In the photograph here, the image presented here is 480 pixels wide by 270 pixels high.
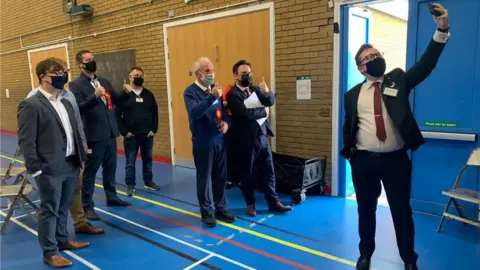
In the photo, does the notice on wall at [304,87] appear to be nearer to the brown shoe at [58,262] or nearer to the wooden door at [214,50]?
the wooden door at [214,50]

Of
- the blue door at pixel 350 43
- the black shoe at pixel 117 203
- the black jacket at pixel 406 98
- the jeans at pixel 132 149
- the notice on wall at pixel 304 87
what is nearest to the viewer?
the black jacket at pixel 406 98

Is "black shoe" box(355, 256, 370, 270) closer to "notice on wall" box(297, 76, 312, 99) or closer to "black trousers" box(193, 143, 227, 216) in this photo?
"black trousers" box(193, 143, 227, 216)

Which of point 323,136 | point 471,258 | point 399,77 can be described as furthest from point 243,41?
point 471,258

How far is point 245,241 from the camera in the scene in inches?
131

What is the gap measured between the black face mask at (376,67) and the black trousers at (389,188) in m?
0.57

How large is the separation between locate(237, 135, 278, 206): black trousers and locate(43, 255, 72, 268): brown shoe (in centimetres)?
185

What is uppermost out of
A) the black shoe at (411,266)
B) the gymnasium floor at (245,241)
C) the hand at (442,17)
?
the hand at (442,17)

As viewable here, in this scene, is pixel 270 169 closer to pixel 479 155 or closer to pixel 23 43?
pixel 479 155

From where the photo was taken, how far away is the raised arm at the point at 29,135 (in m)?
2.66

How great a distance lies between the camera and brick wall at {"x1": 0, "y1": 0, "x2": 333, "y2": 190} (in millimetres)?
4465

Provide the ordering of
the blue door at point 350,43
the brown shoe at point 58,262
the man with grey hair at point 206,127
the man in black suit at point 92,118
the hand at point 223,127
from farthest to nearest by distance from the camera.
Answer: the blue door at point 350,43 → the man in black suit at point 92,118 → the hand at point 223,127 → the man with grey hair at point 206,127 → the brown shoe at point 58,262

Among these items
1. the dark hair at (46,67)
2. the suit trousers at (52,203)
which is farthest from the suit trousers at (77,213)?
the dark hair at (46,67)

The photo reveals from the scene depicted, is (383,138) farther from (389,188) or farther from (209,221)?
(209,221)

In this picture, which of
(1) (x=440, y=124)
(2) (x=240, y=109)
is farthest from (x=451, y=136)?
(2) (x=240, y=109)
